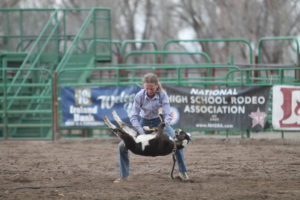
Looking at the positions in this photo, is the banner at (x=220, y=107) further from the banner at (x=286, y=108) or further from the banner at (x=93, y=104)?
the banner at (x=93, y=104)

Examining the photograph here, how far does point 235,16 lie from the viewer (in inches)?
1289

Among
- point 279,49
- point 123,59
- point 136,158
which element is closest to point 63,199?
point 136,158

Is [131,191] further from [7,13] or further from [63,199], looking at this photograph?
[7,13]

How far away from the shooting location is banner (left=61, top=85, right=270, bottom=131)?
15133 millimetres

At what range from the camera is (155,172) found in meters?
9.90

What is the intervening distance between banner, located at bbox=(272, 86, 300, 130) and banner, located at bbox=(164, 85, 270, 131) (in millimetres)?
251

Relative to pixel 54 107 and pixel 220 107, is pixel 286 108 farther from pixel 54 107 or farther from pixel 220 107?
pixel 54 107

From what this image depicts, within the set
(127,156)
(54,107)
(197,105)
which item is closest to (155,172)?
(127,156)

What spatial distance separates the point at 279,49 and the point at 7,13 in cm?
1593

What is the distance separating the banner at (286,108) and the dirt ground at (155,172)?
1.29 ft

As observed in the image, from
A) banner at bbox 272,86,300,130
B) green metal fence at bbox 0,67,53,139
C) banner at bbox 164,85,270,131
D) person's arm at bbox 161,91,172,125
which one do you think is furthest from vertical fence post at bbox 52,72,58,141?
person's arm at bbox 161,91,172,125

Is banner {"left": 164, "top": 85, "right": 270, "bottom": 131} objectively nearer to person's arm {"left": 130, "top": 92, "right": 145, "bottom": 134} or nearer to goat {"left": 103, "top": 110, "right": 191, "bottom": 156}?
person's arm {"left": 130, "top": 92, "right": 145, "bottom": 134}

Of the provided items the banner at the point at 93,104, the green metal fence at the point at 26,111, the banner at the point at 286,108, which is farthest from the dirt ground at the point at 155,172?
the green metal fence at the point at 26,111

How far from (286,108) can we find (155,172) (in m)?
5.90
